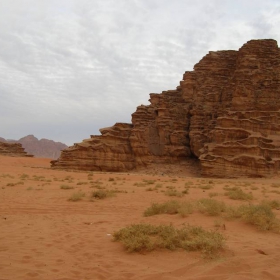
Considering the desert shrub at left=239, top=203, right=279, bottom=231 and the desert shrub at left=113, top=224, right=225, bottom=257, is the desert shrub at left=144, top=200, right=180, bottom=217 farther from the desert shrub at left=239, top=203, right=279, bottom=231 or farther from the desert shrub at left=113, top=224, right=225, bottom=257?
the desert shrub at left=113, top=224, right=225, bottom=257

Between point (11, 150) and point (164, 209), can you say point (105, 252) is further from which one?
point (11, 150)

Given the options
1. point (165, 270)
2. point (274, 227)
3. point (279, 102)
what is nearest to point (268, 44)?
point (279, 102)

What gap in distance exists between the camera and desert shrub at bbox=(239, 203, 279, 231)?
337 inches

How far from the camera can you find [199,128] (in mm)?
44625

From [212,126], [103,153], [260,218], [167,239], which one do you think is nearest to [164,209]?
[260,218]

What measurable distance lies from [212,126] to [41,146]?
117m

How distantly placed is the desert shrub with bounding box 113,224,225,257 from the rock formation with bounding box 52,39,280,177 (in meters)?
30.6

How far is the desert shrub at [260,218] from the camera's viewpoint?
28.1ft

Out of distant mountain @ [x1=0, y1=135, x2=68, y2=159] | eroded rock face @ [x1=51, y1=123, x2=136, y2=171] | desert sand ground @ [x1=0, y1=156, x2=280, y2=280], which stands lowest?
desert sand ground @ [x1=0, y1=156, x2=280, y2=280]

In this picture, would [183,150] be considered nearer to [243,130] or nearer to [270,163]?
[243,130]

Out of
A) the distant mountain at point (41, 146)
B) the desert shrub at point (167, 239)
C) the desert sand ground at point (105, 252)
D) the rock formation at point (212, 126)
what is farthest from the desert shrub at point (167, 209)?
the distant mountain at point (41, 146)

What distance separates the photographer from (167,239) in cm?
670

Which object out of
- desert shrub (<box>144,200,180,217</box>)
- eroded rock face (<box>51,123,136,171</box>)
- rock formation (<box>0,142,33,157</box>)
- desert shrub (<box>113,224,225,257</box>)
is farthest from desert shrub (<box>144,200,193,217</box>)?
rock formation (<box>0,142,33,157</box>)

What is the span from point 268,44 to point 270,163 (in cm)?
2075
